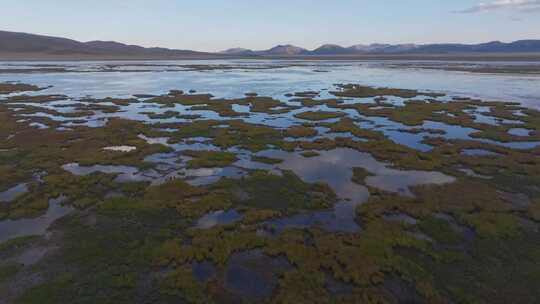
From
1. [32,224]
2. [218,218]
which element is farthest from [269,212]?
[32,224]

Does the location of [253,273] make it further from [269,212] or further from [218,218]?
[218,218]

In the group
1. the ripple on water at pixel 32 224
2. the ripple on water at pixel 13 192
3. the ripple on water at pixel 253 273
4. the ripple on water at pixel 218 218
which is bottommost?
the ripple on water at pixel 253 273

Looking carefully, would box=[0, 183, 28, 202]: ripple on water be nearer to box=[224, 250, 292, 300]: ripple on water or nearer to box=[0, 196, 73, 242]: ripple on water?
box=[0, 196, 73, 242]: ripple on water

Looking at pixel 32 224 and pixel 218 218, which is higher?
pixel 32 224

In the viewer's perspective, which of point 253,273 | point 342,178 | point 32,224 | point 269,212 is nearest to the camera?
point 253,273

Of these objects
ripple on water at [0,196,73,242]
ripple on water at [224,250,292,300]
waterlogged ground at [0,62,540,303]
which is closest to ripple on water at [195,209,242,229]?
waterlogged ground at [0,62,540,303]

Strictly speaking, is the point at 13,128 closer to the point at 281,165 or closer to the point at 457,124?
the point at 281,165

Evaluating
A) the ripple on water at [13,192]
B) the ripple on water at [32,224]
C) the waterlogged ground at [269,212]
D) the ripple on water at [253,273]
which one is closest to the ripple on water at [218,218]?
the waterlogged ground at [269,212]

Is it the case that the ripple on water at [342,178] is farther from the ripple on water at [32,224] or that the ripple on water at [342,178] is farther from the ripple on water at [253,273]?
the ripple on water at [32,224]
